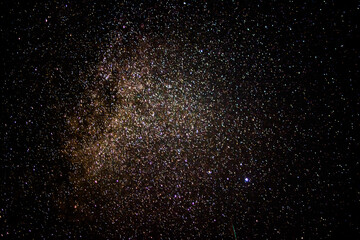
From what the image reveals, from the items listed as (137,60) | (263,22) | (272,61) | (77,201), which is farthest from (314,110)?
(77,201)

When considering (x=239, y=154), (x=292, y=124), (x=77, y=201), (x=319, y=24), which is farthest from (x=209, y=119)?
(x=77, y=201)

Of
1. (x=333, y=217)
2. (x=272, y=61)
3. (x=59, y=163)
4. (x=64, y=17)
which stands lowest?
(x=333, y=217)

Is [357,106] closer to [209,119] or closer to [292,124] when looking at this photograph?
[292,124]

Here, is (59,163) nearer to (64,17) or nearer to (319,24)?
(64,17)

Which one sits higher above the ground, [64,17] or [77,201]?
[64,17]

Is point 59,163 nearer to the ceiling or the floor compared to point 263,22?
nearer to the floor

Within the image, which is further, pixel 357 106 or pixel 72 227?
pixel 72 227
